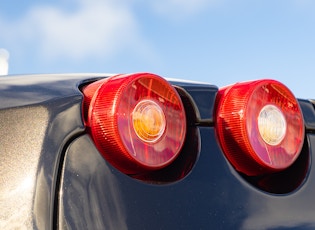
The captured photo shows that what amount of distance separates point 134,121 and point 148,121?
33mm

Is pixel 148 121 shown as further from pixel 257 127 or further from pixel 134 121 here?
pixel 257 127

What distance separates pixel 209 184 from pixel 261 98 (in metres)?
0.26

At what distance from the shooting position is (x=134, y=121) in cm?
140

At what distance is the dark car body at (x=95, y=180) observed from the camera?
→ 4.35ft

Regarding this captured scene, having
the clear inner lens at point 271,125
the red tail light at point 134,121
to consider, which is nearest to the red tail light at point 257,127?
the clear inner lens at point 271,125

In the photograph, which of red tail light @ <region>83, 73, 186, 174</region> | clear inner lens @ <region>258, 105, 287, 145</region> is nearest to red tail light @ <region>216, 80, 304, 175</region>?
clear inner lens @ <region>258, 105, 287, 145</region>

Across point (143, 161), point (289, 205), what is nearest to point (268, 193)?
point (289, 205)

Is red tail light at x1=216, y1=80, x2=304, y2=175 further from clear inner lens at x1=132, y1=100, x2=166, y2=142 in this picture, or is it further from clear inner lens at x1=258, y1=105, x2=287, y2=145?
clear inner lens at x1=132, y1=100, x2=166, y2=142

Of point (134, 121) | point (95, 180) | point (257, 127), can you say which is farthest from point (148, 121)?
point (257, 127)

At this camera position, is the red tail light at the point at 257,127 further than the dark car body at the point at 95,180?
Yes

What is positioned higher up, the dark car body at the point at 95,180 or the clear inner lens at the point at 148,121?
the clear inner lens at the point at 148,121

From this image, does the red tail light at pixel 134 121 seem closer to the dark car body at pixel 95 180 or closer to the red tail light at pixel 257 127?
the dark car body at pixel 95 180

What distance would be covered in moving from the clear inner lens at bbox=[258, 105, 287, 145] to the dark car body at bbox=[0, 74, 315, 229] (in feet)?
0.38

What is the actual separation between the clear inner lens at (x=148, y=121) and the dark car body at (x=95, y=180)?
0.32ft
